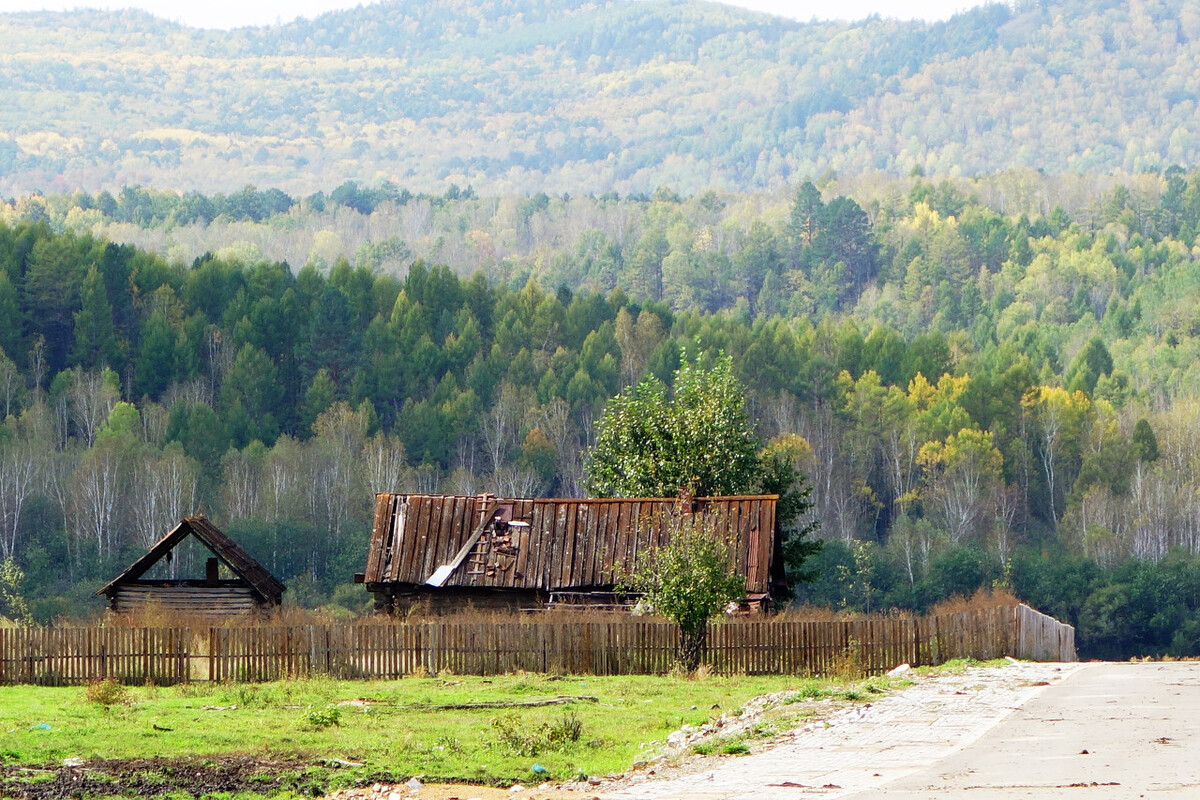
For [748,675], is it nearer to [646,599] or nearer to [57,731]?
[646,599]

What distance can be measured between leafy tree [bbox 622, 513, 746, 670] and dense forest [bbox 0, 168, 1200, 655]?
68.9 m

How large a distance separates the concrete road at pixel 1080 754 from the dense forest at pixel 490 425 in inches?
3071

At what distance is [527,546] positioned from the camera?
48.3 m

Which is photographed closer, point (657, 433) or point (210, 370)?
point (657, 433)

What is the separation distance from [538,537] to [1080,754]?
28.2 meters

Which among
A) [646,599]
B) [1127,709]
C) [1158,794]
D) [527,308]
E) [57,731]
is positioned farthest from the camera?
[527,308]

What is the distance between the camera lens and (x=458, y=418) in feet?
472

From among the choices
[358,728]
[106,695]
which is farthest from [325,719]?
[106,695]

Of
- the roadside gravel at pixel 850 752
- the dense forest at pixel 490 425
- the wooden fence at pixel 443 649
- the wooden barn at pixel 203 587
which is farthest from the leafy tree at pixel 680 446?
the dense forest at pixel 490 425

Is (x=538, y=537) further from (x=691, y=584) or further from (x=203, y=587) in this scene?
(x=691, y=584)

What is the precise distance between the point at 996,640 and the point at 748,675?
7123 mm

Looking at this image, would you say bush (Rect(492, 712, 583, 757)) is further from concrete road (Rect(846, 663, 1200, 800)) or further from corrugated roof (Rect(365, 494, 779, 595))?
corrugated roof (Rect(365, 494, 779, 595))

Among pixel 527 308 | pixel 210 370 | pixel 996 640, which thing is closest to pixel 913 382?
pixel 527 308

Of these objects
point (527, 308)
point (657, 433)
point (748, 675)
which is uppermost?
point (527, 308)
